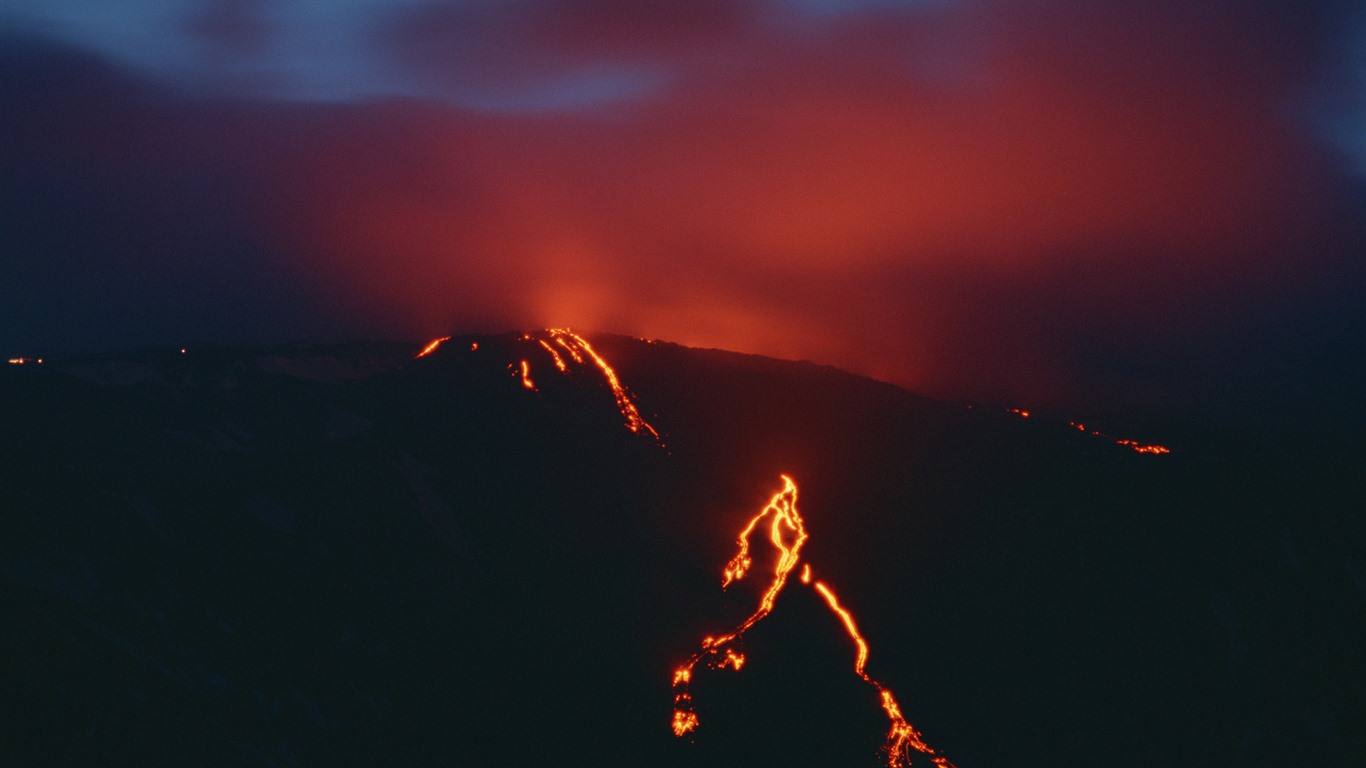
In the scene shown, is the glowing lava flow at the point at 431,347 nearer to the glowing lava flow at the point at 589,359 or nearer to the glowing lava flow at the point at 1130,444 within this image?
the glowing lava flow at the point at 589,359

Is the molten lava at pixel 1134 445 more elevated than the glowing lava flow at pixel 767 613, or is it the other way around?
the molten lava at pixel 1134 445

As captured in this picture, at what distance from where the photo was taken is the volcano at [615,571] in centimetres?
2878

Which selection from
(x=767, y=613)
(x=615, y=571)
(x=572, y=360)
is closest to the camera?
(x=767, y=613)

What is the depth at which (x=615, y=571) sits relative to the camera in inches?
1420

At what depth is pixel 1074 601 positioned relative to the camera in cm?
3922

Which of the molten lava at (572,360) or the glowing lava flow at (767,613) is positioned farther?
the molten lava at (572,360)

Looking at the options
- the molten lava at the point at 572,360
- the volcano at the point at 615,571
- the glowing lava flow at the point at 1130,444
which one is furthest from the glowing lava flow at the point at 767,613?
the glowing lava flow at the point at 1130,444

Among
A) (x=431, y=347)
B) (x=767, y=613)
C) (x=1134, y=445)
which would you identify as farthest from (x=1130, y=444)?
(x=431, y=347)

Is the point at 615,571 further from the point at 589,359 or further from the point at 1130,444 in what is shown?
the point at 1130,444

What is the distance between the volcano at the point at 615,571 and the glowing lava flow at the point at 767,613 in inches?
12.2

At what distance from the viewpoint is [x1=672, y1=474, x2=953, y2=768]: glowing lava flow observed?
31609 millimetres

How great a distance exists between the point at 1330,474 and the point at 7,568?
51820 millimetres

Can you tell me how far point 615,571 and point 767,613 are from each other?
532 cm

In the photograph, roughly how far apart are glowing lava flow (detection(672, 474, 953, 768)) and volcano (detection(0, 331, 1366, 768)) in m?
0.31
